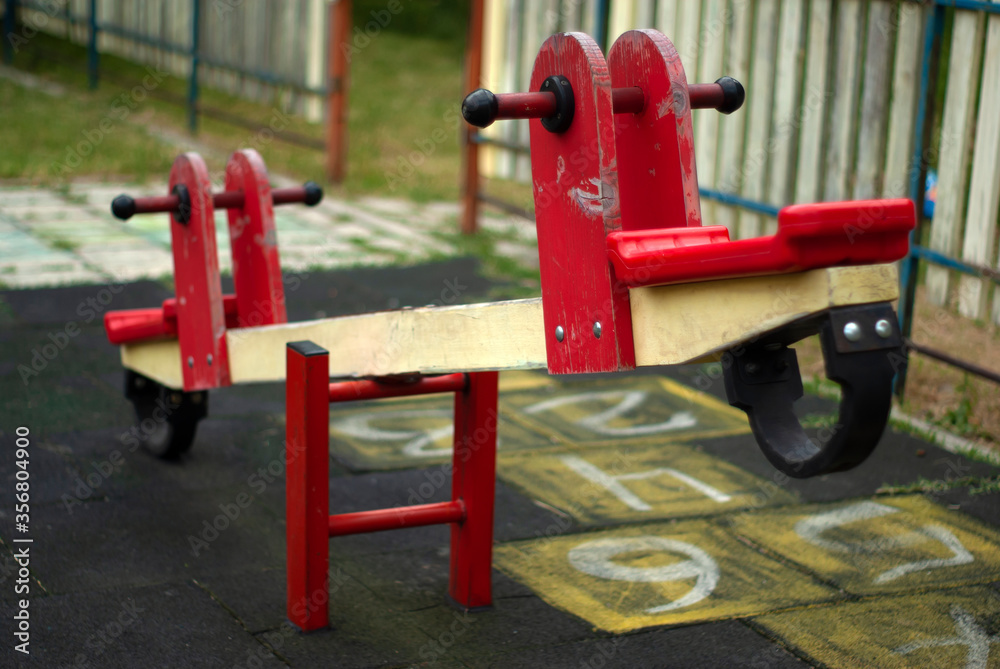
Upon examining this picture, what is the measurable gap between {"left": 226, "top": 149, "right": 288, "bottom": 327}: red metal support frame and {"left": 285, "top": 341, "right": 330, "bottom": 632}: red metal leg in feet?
2.04

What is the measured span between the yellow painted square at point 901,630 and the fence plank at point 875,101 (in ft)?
7.70

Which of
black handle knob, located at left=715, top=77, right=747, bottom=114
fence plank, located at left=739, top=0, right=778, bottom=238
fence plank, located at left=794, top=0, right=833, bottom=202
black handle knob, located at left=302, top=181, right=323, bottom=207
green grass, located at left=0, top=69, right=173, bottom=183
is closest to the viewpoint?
Result: black handle knob, located at left=715, top=77, right=747, bottom=114

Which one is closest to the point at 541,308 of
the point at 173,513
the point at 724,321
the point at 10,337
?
the point at 724,321

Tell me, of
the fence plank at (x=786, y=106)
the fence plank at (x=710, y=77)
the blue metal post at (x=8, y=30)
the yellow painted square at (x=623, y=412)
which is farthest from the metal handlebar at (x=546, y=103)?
the blue metal post at (x=8, y=30)

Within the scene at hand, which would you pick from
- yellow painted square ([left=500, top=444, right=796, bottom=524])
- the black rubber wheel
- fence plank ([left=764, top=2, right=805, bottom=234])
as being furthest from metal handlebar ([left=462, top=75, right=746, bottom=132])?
fence plank ([left=764, top=2, right=805, bottom=234])

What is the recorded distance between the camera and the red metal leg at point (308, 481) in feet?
9.09

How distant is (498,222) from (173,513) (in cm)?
525

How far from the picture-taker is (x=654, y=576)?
10.7 ft

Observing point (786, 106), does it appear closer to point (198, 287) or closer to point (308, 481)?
point (198, 287)

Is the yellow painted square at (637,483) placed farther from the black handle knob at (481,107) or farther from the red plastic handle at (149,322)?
the black handle knob at (481,107)

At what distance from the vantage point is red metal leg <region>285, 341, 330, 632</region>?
277cm

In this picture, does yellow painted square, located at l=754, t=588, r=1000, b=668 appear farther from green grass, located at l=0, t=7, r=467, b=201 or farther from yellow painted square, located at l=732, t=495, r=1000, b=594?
green grass, located at l=0, t=7, r=467, b=201

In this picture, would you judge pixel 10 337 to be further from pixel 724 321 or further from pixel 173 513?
pixel 724 321

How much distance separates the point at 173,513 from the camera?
357cm
